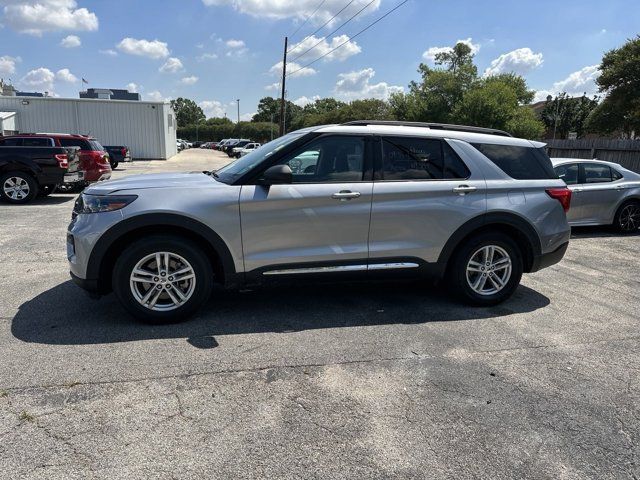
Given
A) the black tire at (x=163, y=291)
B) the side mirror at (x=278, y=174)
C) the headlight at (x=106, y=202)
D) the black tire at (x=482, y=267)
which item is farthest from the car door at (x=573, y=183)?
the headlight at (x=106, y=202)

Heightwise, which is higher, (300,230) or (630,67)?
(630,67)

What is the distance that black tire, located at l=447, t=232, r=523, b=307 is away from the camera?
4824 millimetres

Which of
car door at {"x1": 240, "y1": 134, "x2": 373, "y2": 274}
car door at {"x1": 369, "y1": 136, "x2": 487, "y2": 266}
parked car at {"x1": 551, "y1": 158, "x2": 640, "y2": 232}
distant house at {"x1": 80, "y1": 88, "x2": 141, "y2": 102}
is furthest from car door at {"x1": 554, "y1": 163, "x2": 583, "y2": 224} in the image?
distant house at {"x1": 80, "y1": 88, "x2": 141, "y2": 102}

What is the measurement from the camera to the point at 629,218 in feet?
30.7

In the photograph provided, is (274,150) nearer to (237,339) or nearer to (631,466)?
(237,339)

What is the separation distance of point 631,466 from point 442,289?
2.99 m

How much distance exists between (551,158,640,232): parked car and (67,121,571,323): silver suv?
14.5 ft

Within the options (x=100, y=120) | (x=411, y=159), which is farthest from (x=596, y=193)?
(x=100, y=120)

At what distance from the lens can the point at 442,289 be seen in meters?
5.50

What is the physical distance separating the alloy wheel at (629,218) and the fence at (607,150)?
798 centimetres

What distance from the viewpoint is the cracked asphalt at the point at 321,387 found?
2.58 metres

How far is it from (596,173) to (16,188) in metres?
12.8

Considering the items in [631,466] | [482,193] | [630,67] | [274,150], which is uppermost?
[630,67]

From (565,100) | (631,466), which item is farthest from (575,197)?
(565,100)
